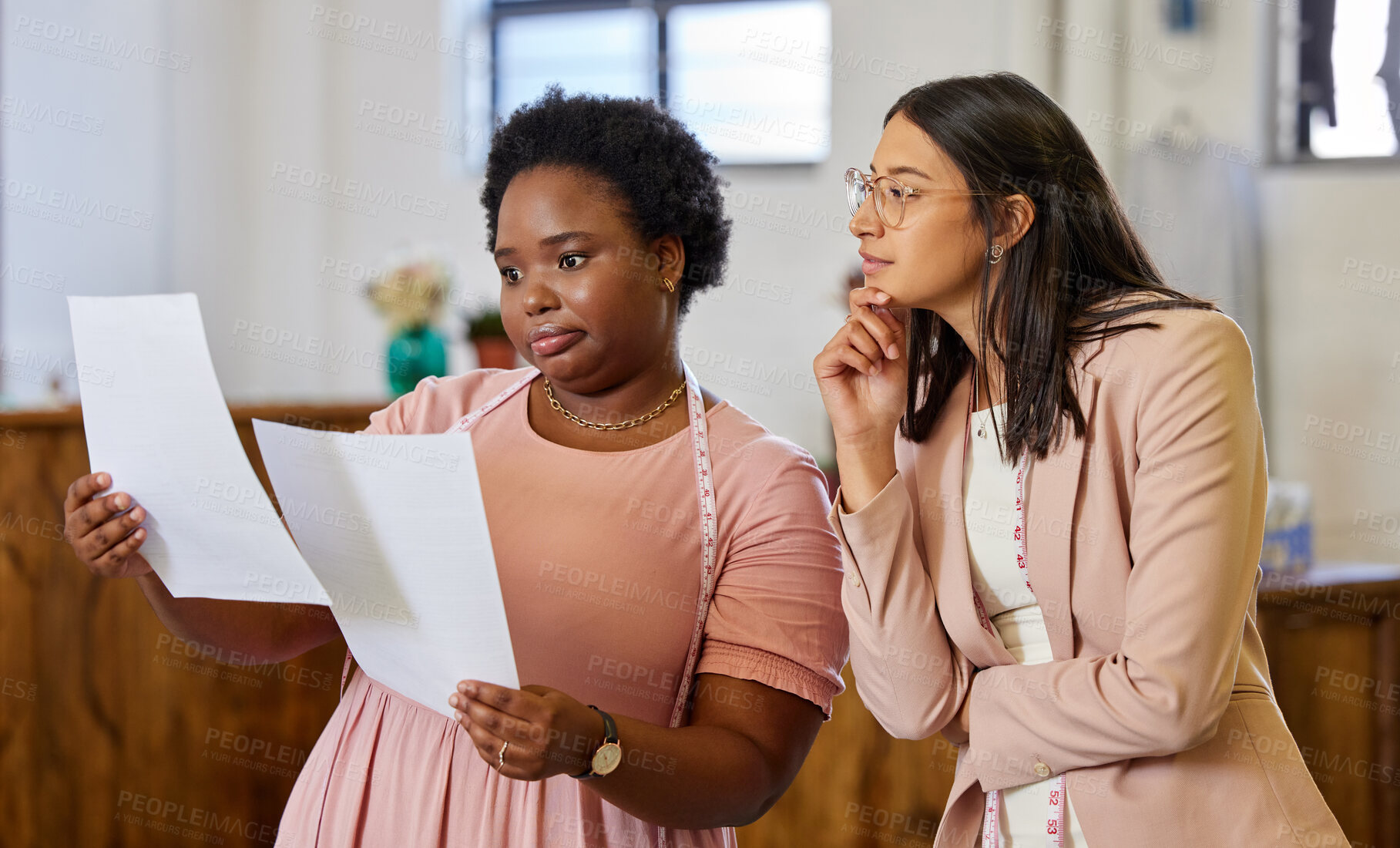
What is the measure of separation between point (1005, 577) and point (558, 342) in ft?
1.65

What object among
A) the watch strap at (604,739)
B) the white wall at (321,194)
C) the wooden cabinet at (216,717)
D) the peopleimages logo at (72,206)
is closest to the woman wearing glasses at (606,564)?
the watch strap at (604,739)

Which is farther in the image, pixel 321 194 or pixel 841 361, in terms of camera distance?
pixel 321 194

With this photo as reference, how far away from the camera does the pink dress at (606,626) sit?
43.5 inches

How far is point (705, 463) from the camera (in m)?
1.16

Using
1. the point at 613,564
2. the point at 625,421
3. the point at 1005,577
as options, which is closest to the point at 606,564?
the point at 613,564

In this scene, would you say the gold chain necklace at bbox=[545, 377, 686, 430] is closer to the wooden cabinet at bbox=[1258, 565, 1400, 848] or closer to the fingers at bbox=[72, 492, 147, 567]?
the fingers at bbox=[72, 492, 147, 567]

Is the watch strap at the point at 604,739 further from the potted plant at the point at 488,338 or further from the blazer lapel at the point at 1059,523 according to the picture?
the potted plant at the point at 488,338

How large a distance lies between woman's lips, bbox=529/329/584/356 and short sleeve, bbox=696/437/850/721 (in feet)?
0.75

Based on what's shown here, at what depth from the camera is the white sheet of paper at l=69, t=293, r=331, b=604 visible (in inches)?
35.5

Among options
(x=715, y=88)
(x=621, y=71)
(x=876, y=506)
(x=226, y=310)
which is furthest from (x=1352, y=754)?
(x=226, y=310)

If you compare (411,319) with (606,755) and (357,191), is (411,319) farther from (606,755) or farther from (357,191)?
(606,755)

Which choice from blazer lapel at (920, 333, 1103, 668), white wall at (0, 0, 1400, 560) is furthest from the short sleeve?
white wall at (0, 0, 1400, 560)

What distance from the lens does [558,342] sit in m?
1.14

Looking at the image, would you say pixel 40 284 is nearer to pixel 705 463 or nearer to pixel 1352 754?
pixel 705 463
